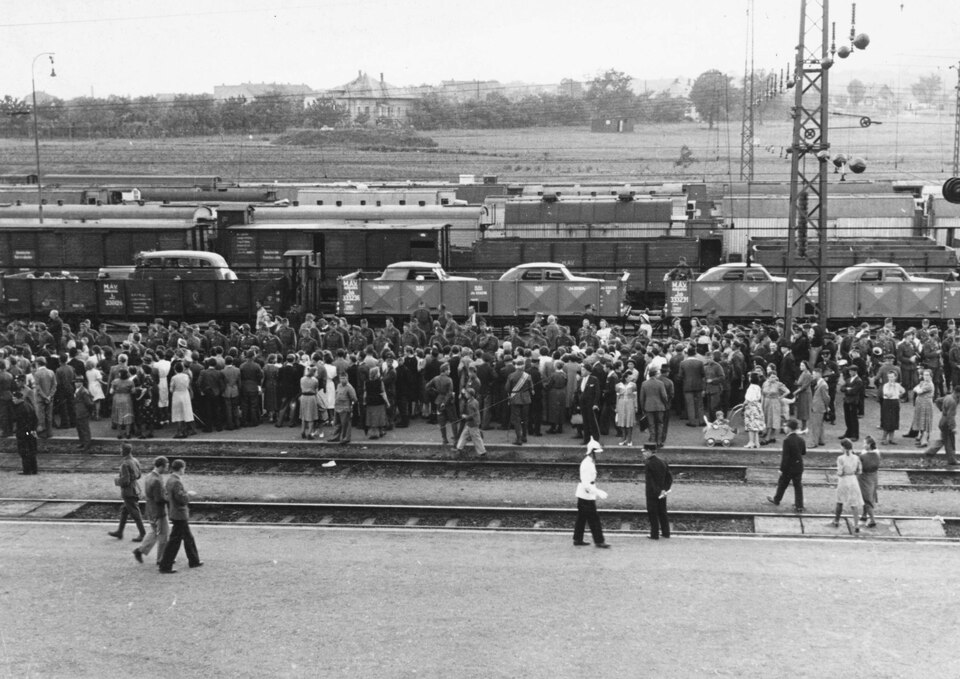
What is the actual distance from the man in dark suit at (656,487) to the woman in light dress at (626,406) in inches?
199

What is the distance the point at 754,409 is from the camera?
2144cm

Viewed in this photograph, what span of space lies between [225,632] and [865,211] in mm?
42550

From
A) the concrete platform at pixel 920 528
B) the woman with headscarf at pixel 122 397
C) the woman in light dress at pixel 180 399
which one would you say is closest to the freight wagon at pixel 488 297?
the woman in light dress at pixel 180 399

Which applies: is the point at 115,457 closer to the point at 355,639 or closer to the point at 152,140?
the point at 355,639

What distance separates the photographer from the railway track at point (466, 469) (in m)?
20.3

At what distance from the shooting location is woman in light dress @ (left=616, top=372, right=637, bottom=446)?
861 inches

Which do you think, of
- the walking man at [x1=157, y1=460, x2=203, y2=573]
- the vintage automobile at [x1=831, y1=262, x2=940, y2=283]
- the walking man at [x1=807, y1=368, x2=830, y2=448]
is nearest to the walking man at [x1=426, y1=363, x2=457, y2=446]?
the walking man at [x1=807, y1=368, x2=830, y2=448]

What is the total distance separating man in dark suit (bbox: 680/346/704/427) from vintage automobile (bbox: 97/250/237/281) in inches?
624

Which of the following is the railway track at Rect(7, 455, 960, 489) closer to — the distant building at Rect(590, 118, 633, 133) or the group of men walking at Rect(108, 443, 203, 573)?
the group of men walking at Rect(108, 443, 203, 573)

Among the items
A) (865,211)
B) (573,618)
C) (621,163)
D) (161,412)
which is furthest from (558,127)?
(573,618)

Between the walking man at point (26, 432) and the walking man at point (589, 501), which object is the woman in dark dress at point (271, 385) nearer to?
the walking man at point (26, 432)

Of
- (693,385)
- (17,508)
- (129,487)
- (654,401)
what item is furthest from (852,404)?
(17,508)

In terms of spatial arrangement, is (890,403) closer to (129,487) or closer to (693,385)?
(693,385)

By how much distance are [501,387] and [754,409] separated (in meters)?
5.06
